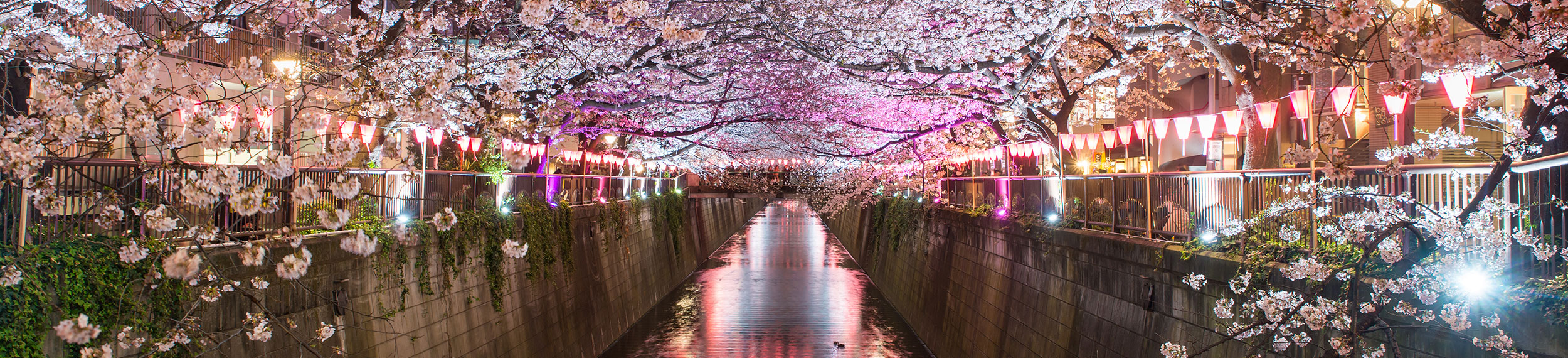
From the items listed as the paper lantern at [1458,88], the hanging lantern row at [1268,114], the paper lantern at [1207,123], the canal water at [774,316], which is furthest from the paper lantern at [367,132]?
the paper lantern at [1458,88]

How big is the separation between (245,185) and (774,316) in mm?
17463

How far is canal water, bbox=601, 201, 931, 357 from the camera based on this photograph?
19.5 meters

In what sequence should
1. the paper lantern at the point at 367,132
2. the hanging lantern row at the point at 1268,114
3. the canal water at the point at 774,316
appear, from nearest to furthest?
the hanging lantern row at the point at 1268,114, the paper lantern at the point at 367,132, the canal water at the point at 774,316

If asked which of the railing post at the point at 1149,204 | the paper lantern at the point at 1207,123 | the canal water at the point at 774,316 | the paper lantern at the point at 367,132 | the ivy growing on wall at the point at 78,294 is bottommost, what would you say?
the canal water at the point at 774,316

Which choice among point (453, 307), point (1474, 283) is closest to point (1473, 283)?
point (1474, 283)

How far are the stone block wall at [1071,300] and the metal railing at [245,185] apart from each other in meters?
6.40

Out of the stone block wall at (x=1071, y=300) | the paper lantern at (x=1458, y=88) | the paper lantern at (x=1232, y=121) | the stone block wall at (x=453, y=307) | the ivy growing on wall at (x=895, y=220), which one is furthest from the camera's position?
the ivy growing on wall at (x=895, y=220)

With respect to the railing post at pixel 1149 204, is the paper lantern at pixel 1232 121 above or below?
above

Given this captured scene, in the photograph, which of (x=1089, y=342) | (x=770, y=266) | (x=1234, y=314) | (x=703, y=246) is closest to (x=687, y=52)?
(x=1089, y=342)

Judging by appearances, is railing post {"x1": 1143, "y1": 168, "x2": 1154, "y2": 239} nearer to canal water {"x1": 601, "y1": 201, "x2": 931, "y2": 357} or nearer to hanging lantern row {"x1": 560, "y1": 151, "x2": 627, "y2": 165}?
canal water {"x1": 601, "y1": 201, "x2": 931, "y2": 357}

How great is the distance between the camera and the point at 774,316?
79.2 feet

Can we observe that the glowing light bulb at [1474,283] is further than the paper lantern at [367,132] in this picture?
No

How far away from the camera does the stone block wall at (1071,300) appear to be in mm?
6859

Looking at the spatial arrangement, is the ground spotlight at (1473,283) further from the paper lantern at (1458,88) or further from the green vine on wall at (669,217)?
the green vine on wall at (669,217)
